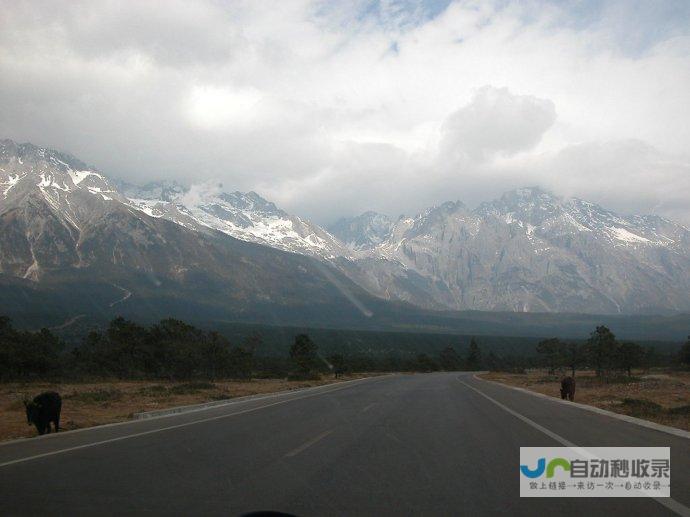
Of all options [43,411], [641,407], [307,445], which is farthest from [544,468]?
[641,407]

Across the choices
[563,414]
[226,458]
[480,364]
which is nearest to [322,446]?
[226,458]

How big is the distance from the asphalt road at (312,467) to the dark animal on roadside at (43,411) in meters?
1.18

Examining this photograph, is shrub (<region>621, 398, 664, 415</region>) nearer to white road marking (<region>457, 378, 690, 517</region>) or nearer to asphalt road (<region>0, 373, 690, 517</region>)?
asphalt road (<region>0, 373, 690, 517</region>)

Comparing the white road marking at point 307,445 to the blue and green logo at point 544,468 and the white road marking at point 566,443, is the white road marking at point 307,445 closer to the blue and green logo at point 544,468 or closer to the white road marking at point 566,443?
the blue and green logo at point 544,468

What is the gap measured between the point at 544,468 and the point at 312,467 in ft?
12.8

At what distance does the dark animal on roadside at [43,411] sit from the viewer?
18797 mm

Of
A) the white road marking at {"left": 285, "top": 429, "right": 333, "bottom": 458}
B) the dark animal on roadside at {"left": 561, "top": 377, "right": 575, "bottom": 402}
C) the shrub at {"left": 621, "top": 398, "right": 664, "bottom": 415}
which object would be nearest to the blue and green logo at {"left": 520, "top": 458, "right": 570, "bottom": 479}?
the white road marking at {"left": 285, "top": 429, "right": 333, "bottom": 458}

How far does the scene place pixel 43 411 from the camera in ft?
61.8

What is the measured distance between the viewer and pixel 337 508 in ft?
27.9

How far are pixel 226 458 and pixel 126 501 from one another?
3.60 metres

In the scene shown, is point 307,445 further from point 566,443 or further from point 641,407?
point 641,407

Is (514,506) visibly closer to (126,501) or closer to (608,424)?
(126,501)

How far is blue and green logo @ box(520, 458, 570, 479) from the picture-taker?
34.7ft

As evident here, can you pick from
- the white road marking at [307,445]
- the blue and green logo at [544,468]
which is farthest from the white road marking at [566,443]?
the white road marking at [307,445]
